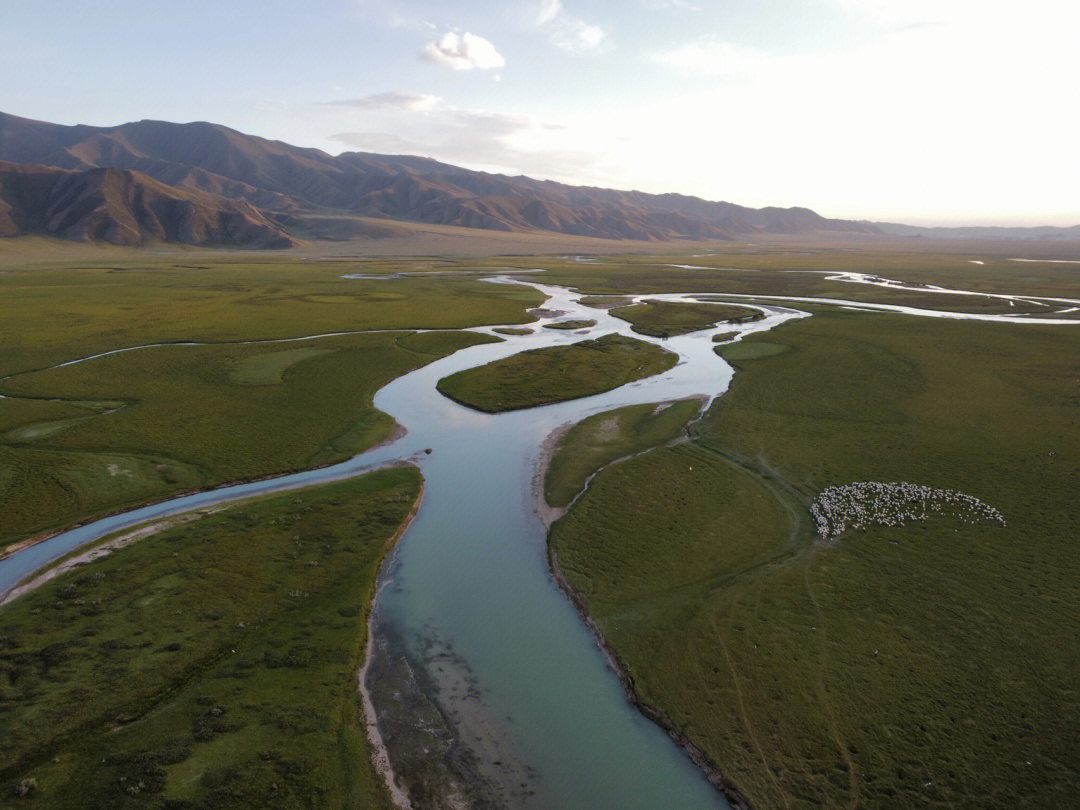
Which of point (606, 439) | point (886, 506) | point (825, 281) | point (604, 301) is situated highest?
point (825, 281)

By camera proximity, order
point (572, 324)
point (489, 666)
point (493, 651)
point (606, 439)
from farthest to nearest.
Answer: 1. point (572, 324)
2. point (606, 439)
3. point (493, 651)
4. point (489, 666)

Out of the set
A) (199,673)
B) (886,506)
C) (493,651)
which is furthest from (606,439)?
(199,673)

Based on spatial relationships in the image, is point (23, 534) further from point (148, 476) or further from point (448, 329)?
point (448, 329)

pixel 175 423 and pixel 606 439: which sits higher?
pixel 606 439

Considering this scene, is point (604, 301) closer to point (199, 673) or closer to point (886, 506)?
point (886, 506)

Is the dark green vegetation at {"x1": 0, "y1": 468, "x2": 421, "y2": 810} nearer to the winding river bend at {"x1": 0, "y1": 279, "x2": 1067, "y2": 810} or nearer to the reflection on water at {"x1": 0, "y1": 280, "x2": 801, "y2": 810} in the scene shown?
the reflection on water at {"x1": 0, "y1": 280, "x2": 801, "y2": 810}

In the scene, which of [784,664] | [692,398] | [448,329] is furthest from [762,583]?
[448,329]
